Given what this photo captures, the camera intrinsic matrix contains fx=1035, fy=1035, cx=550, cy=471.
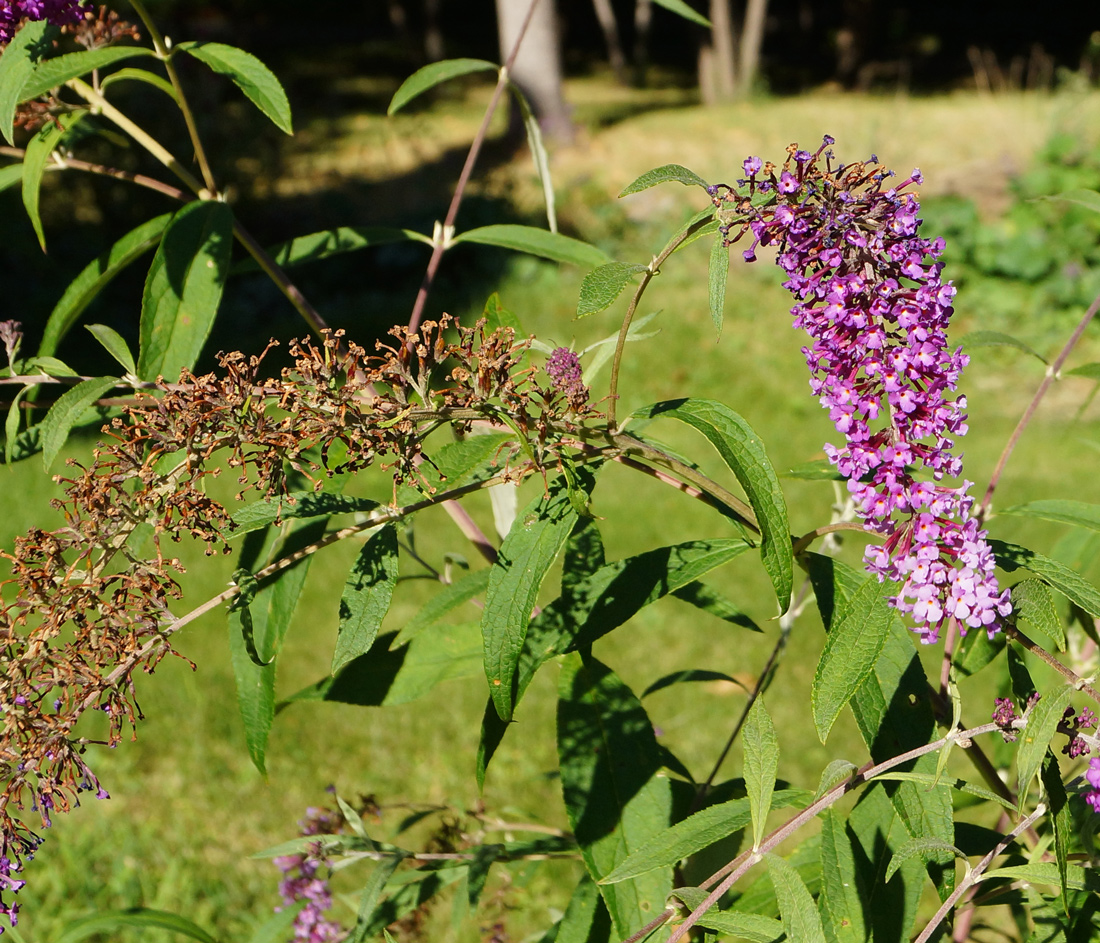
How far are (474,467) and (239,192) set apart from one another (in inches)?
322

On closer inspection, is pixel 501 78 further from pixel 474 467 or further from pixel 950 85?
pixel 950 85

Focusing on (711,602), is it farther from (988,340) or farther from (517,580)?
(988,340)

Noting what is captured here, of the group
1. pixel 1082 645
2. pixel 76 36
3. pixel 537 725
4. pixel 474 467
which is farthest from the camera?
pixel 537 725

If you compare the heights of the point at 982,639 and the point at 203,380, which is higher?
the point at 203,380

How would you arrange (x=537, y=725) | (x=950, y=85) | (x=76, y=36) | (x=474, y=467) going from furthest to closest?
1. (x=950, y=85)
2. (x=537, y=725)
3. (x=76, y=36)
4. (x=474, y=467)

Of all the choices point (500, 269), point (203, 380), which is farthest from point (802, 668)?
point (500, 269)

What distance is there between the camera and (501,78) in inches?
62.8

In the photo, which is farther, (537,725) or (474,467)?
(537,725)

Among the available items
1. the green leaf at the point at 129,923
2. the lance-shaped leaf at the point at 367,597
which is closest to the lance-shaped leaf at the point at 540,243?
the lance-shaped leaf at the point at 367,597

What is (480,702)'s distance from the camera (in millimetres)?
4000

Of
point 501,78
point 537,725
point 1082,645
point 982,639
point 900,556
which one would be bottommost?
point 537,725

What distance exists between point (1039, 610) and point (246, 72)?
1.18m

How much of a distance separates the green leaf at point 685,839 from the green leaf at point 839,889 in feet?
0.22

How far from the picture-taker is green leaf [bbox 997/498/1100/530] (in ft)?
4.24
